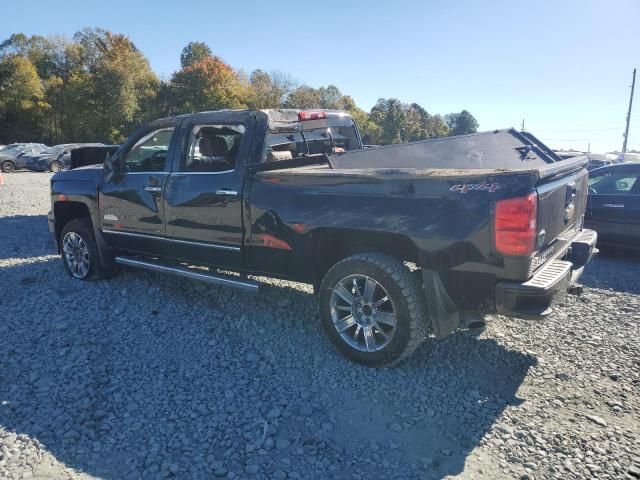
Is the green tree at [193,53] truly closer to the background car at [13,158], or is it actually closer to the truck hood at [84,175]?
the background car at [13,158]

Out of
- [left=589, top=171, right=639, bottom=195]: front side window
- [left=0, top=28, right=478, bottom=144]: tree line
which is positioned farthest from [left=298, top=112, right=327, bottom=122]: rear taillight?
[left=0, top=28, right=478, bottom=144]: tree line

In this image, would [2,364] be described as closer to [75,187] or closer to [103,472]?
[103,472]

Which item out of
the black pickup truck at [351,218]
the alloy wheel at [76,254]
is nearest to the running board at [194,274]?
the black pickup truck at [351,218]

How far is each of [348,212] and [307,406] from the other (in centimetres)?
142

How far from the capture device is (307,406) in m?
3.50

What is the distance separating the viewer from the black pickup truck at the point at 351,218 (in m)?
3.42

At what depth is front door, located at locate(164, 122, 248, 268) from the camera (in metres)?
4.67

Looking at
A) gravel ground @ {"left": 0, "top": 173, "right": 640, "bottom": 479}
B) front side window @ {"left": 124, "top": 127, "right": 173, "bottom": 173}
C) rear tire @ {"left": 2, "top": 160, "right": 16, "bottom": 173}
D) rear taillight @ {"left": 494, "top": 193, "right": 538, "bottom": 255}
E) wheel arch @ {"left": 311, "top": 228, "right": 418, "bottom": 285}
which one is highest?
front side window @ {"left": 124, "top": 127, "right": 173, "bottom": 173}

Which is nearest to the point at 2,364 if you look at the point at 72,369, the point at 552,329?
the point at 72,369

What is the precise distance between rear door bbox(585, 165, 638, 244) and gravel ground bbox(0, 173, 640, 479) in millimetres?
2259

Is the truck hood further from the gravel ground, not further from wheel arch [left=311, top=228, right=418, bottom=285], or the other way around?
wheel arch [left=311, top=228, right=418, bottom=285]

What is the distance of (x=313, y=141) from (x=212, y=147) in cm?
107

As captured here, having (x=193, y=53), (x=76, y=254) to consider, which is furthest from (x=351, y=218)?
(x=193, y=53)

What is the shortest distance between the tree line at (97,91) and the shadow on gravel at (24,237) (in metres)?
36.9
